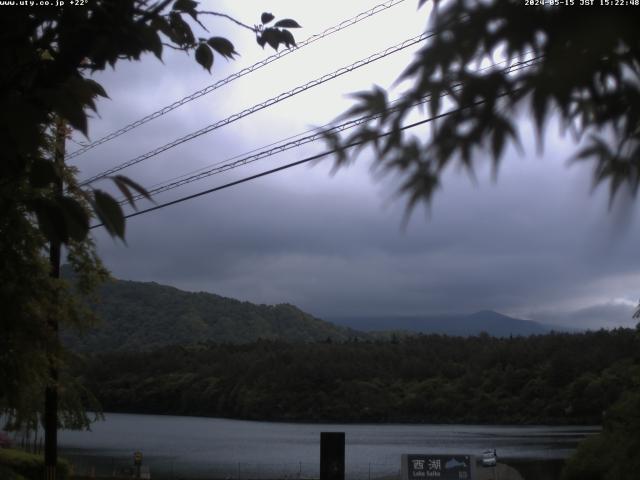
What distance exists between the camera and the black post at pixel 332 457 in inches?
553

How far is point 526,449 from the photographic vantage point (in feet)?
175

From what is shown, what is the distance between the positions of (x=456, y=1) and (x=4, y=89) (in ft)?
8.84

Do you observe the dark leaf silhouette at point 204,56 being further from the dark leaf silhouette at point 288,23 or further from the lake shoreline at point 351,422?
the lake shoreline at point 351,422

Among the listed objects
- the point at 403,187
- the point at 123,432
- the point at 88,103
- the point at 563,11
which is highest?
the point at 88,103

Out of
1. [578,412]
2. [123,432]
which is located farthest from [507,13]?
[123,432]

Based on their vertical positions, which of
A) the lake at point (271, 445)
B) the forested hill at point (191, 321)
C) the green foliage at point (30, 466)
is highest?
the forested hill at point (191, 321)

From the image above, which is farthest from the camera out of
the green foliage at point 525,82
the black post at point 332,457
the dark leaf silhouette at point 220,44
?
the black post at point 332,457

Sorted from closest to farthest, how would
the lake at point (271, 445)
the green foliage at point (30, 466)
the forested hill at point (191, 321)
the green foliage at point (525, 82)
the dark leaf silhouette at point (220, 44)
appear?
the green foliage at point (525, 82)
the dark leaf silhouette at point (220, 44)
the green foliage at point (30, 466)
the lake at point (271, 445)
the forested hill at point (191, 321)

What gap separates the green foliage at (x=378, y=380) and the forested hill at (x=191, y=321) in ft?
18.3

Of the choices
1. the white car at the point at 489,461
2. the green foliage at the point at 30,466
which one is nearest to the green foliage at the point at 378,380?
the white car at the point at 489,461

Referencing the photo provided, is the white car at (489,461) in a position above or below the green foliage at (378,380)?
below

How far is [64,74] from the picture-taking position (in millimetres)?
4270

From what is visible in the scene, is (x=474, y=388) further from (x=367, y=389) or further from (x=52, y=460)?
(x=52, y=460)

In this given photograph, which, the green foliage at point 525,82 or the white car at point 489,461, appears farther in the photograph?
the white car at point 489,461
